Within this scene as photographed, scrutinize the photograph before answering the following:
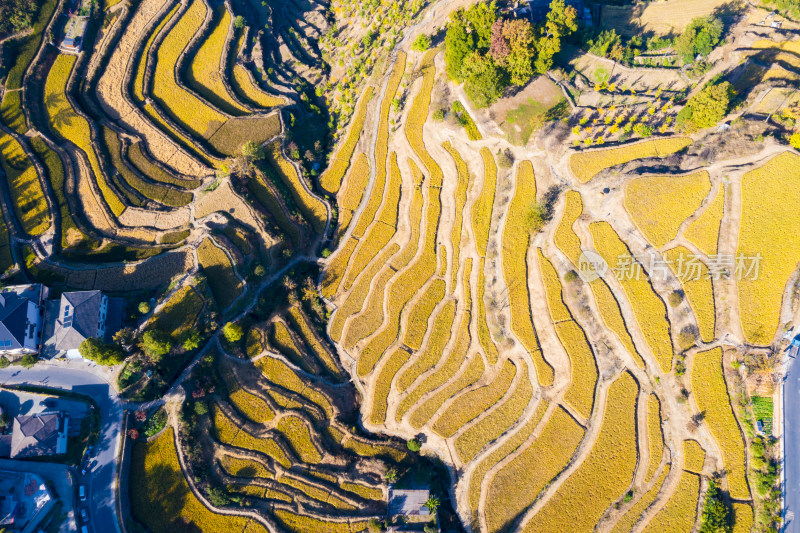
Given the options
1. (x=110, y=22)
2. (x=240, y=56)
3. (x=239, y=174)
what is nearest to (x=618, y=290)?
(x=239, y=174)

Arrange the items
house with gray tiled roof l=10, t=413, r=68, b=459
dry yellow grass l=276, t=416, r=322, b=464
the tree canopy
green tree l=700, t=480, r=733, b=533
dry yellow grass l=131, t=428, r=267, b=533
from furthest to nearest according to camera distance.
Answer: the tree canopy
dry yellow grass l=276, t=416, r=322, b=464
dry yellow grass l=131, t=428, r=267, b=533
house with gray tiled roof l=10, t=413, r=68, b=459
green tree l=700, t=480, r=733, b=533

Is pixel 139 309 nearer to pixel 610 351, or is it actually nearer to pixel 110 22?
pixel 110 22

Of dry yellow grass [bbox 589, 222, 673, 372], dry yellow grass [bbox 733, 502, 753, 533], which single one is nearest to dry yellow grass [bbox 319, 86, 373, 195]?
dry yellow grass [bbox 589, 222, 673, 372]

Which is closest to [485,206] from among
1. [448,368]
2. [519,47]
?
[519,47]

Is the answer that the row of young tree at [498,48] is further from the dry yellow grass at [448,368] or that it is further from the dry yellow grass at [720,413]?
the dry yellow grass at [720,413]

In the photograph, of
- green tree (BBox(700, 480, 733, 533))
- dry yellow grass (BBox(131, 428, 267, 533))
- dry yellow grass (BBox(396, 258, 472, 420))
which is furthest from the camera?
dry yellow grass (BBox(396, 258, 472, 420))

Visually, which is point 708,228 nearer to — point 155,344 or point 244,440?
→ point 244,440

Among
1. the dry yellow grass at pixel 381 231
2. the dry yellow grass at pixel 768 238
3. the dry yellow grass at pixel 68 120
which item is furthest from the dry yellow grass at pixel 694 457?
the dry yellow grass at pixel 68 120

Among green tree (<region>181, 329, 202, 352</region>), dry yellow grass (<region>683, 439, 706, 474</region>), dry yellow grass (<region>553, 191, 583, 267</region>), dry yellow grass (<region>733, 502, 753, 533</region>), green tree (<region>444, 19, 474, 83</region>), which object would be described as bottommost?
green tree (<region>181, 329, 202, 352</region>)

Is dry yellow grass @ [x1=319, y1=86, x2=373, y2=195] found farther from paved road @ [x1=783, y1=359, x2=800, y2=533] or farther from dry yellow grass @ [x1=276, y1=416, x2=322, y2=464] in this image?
paved road @ [x1=783, y1=359, x2=800, y2=533]
